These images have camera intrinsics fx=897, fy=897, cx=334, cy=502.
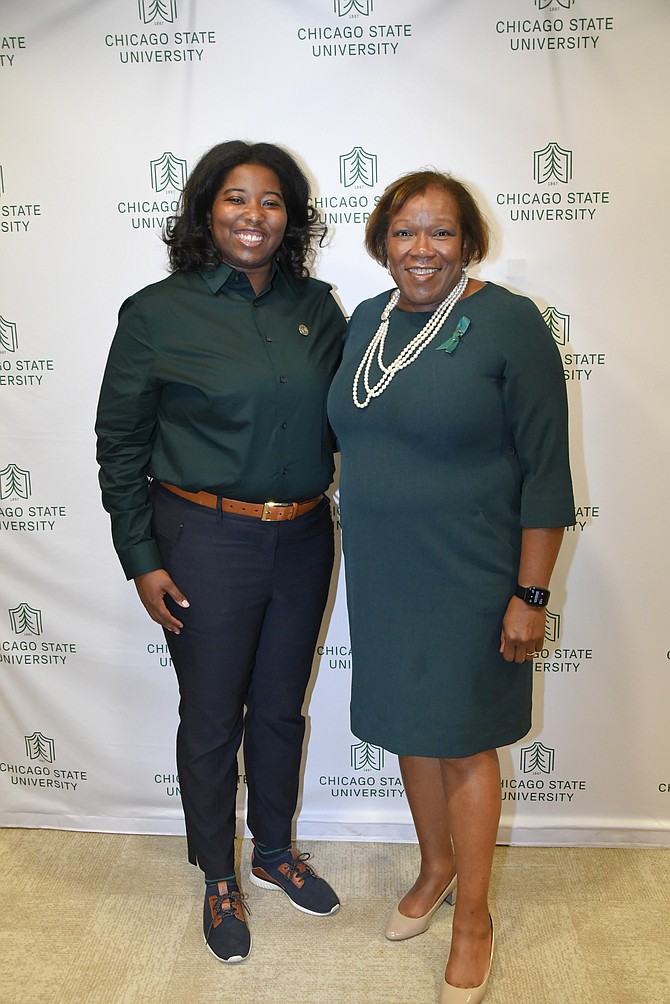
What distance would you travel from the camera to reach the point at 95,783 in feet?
8.39

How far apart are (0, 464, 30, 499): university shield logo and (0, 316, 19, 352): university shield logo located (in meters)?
0.32

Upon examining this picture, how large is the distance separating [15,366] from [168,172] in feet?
2.10

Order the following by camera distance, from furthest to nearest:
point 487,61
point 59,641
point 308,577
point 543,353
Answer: point 59,641
point 487,61
point 308,577
point 543,353

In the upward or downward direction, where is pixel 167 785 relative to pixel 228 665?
downward

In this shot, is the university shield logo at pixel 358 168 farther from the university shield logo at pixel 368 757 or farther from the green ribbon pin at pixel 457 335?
the university shield logo at pixel 368 757

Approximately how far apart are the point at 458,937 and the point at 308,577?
811 mm

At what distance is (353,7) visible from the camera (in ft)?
7.02

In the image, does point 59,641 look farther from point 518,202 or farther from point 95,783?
point 518,202

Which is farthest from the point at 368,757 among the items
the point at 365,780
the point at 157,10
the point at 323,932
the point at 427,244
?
the point at 157,10

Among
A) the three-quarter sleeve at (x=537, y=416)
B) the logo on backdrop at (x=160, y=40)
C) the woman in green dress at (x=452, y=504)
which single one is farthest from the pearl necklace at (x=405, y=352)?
the logo on backdrop at (x=160, y=40)

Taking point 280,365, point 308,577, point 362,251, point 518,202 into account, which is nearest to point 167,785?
point 308,577

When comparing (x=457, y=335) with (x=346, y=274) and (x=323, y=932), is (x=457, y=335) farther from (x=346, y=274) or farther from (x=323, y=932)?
(x=323, y=932)

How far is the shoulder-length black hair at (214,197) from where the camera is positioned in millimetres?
1820

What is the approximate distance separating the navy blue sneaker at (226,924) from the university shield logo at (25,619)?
2.86 ft
